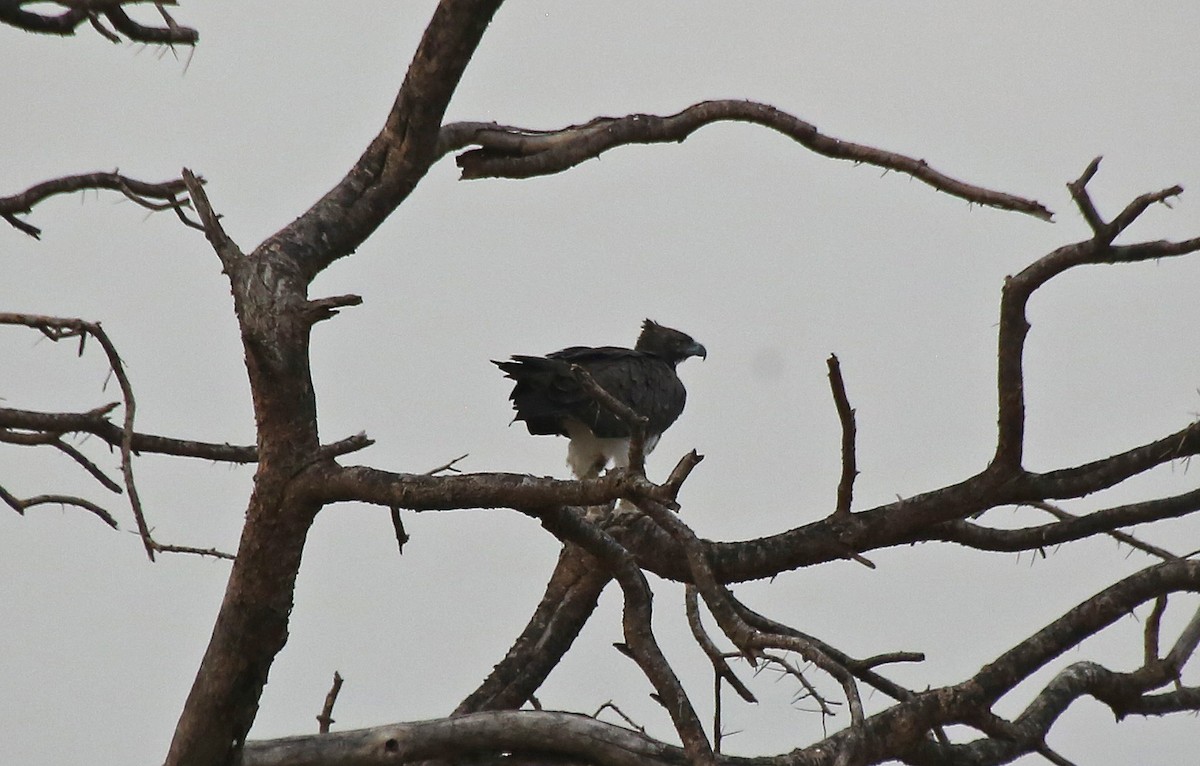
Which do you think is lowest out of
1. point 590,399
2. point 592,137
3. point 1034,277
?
point 1034,277

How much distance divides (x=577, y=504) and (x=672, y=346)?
7.91 meters

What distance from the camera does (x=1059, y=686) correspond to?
15.6ft

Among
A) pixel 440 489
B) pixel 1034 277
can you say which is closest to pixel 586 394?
pixel 1034 277

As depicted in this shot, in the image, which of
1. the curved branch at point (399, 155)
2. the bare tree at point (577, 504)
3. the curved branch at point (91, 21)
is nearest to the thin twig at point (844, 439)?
the bare tree at point (577, 504)

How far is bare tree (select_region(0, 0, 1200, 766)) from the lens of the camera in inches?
144

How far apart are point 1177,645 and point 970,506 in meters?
0.90

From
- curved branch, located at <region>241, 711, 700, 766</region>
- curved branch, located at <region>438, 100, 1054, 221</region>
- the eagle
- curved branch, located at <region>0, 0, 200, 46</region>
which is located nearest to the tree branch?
curved branch, located at <region>438, 100, 1054, 221</region>

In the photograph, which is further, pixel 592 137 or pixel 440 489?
pixel 592 137

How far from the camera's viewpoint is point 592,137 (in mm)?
4594

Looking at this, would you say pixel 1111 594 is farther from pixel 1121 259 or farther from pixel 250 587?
pixel 250 587

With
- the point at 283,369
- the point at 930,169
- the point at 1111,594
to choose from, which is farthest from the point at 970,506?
the point at 283,369

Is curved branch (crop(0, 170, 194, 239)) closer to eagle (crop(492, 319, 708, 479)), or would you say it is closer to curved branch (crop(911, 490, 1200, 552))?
curved branch (crop(911, 490, 1200, 552))

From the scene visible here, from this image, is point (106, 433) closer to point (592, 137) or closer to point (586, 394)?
point (592, 137)

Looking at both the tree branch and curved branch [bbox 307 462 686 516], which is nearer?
curved branch [bbox 307 462 686 516]
